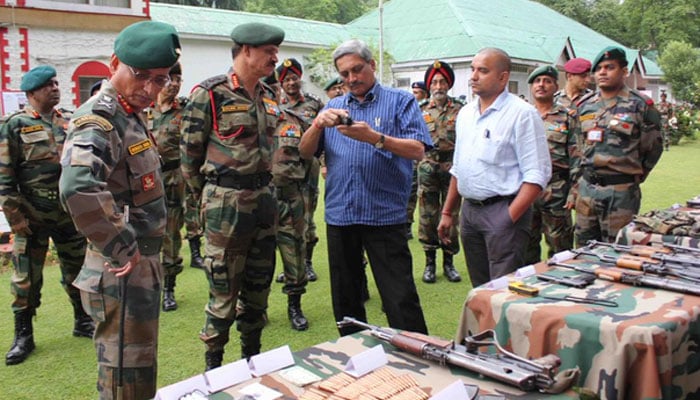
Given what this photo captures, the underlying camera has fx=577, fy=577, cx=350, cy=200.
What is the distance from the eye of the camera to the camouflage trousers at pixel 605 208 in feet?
13.8

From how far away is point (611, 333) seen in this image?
198 cm

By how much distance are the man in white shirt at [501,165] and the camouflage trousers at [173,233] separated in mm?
2716

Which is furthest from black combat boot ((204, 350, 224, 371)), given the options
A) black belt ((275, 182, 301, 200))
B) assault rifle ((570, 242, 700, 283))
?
assault rifle ((570, 242, 700, 283))

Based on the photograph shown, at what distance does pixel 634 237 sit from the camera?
3279mm

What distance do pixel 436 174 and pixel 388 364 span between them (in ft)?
13.6

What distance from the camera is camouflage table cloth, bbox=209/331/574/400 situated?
168 cm

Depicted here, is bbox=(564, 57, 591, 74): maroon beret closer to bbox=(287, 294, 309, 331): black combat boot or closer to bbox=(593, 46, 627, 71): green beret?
bbox=(593, 46, 627, 71): green beret

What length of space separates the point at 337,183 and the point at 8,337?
2963 millimetres

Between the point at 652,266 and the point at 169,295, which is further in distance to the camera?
the point at 169,295

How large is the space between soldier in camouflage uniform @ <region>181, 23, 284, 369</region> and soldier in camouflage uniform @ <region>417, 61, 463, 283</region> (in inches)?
111

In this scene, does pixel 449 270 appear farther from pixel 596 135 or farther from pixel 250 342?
pixel 250 342

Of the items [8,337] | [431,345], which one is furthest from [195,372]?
[431,345]

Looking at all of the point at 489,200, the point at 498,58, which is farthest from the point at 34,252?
the point at 498,58

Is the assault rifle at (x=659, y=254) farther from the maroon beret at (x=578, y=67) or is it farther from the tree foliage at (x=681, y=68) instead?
the tree foliage at (x=681, y=68)
